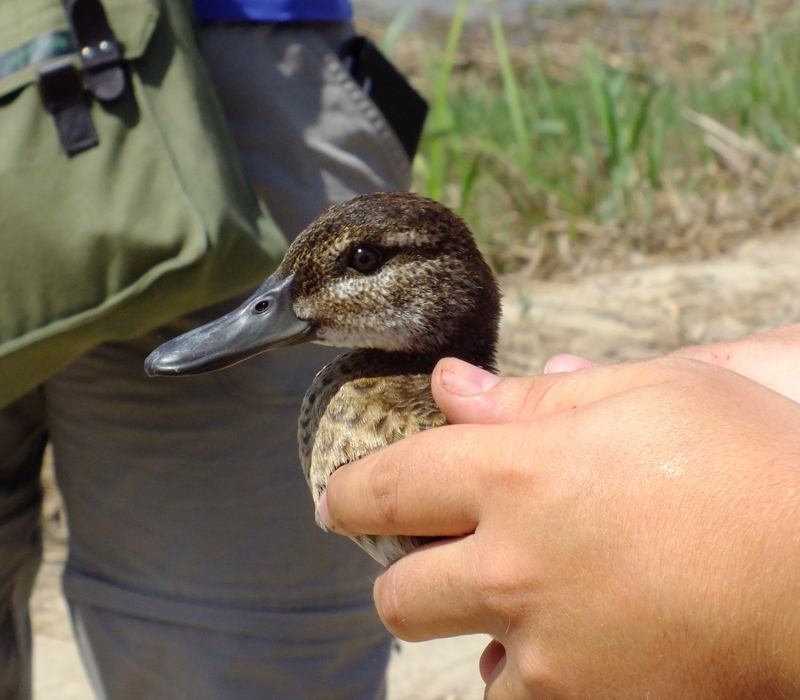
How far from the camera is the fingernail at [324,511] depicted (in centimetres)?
123

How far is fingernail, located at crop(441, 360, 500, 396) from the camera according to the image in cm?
112

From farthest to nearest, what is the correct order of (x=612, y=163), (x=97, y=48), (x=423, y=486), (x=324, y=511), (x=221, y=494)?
(x=612, y=163)
(x=221, y=494)
(x=97, y=48)
(x=324, y=511)
(x=423, y=486)

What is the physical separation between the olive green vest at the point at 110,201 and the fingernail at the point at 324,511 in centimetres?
38

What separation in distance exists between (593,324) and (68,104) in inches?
90.7

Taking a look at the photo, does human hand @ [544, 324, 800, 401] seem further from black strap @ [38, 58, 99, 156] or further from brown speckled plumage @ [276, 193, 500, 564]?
black strap @ [38, 58, 99, 156]

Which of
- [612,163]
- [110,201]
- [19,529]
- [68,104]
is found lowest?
[612,163]

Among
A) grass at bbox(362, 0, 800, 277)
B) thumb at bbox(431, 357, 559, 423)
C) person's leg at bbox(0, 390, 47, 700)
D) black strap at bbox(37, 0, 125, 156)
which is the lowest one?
grass at bbox(362, 0, 800, 277)

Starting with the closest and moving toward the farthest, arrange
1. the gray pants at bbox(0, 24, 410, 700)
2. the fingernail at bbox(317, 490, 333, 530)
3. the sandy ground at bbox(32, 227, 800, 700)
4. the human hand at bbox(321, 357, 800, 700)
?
the human hand at bbox(321, 357, 800, 700) < the fingernail at bbox(317, 490, 333, 530) < the gray pants at bbox(0, 24, 410, 700) < the sandy ground at bbox(32, 227, 800, 700)

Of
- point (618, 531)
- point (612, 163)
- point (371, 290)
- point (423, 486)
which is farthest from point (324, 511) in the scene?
point (612, 163)

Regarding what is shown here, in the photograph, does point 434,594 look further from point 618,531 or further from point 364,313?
point 364,313

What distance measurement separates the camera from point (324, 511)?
49.3 inches

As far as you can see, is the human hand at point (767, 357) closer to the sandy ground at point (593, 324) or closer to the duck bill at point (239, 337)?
the duck bill at point (239, 337)

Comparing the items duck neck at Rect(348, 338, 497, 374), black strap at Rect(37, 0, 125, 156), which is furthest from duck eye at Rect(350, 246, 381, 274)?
black strap at Rect(37, 0, 125, 156)

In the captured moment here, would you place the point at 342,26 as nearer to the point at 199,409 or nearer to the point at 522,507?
the point at 199,409
